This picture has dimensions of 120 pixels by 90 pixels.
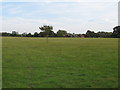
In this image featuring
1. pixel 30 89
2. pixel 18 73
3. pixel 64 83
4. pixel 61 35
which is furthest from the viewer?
pixel 61 35

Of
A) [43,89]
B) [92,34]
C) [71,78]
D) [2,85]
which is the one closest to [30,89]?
[43,89]

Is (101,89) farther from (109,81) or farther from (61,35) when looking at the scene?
(61,35)

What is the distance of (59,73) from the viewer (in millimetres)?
7902

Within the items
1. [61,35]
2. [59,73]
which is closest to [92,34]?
[61,35]

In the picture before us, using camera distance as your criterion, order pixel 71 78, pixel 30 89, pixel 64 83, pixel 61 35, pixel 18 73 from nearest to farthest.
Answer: pixel 30 89 < pixel 64 83 < pixel 71 78 < pixel 18 73 < pixel 61 35

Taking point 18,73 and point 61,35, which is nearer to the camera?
point 18,73

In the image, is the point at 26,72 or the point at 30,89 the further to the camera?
the point at 26,72

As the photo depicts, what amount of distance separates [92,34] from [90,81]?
10101 cm

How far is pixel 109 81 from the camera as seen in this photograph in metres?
6.70

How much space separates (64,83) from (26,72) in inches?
91.2

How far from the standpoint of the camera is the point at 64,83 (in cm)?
636

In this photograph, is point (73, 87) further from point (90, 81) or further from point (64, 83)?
point (90, 81)

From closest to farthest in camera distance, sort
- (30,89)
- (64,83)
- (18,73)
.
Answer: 1. (30,89)
2. (64,83)
3. (18,73)

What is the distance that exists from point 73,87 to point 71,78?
120cm
